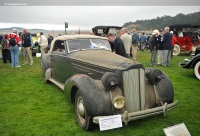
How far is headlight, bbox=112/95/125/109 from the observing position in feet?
10.2

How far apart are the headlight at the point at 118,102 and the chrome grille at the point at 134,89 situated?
0.14 metres

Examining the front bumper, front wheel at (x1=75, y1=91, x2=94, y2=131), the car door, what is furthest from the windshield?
the front bumper

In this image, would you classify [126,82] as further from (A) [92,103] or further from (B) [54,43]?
(B) [54,43]

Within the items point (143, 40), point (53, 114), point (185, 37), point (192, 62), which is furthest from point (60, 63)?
point (143, 40)

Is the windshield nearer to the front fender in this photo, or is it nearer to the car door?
the car door

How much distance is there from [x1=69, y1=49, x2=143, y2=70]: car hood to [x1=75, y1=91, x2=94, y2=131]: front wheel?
0.84 metres

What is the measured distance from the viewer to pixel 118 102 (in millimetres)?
3170

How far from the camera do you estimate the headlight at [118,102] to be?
3.12 meters

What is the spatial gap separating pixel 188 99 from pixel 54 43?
445cm

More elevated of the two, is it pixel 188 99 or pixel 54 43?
pixel 54 43

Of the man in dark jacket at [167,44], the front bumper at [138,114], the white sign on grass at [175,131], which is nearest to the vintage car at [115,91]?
the front bumper at [138,114]

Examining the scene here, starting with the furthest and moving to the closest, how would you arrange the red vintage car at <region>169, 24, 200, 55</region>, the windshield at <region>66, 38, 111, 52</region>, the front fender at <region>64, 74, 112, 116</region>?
1. the red vintage car at <region>169, 24, 200, 55</region>
2. the windshield at <region>66, 38, 111, 52</region>
3. the front fender at <region>64, 74, 112, 116</region>

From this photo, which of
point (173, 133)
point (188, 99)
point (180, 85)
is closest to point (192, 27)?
point (180, 85)

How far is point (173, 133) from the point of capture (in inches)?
116
